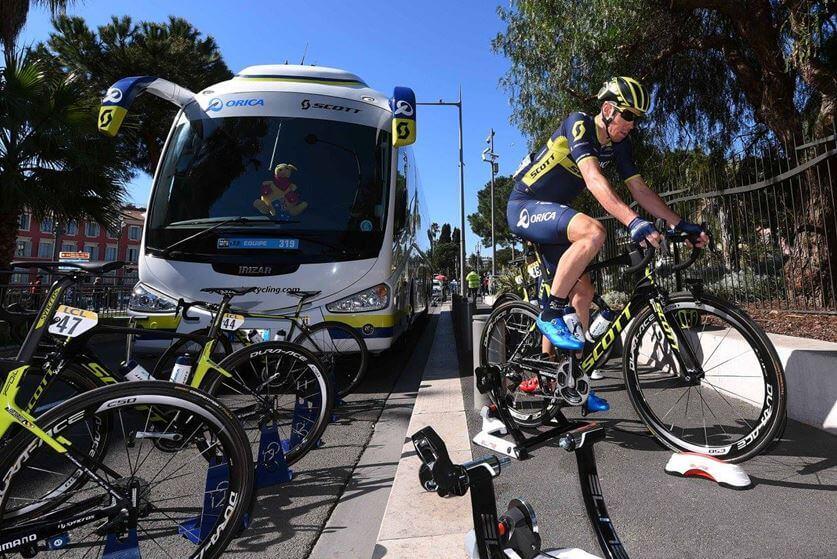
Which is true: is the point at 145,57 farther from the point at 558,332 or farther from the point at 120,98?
the point at 558,332

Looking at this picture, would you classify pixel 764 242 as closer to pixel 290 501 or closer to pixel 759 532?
pixel 759 532

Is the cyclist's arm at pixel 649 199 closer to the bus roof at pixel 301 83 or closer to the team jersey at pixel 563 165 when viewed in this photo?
the team jersey at pixel 563 165

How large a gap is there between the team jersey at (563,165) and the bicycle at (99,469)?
2.41 meters

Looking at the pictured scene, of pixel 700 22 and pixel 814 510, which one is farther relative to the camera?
pixel 700 22

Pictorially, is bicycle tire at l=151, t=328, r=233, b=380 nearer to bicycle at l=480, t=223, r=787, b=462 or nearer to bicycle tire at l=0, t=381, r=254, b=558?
bicycle tire at l=0, t=381, r=254, b=558

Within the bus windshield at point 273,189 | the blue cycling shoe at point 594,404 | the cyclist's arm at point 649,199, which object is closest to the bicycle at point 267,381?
the blue cycling shoe at point 594,404

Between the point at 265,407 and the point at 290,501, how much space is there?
57 cm

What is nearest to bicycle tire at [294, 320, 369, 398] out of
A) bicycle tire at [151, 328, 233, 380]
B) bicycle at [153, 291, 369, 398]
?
bicycle at [153, 291, 369, 398]

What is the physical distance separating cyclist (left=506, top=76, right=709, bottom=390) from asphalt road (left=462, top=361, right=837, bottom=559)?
2.28 ft

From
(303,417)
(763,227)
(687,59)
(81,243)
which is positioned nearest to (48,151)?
(303,417)

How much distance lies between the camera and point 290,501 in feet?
8.38

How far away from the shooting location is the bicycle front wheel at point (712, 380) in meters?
2.35

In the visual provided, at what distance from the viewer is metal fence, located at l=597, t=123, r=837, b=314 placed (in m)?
4.86

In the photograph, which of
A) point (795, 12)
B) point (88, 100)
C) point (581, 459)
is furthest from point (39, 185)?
point (795, 12)
